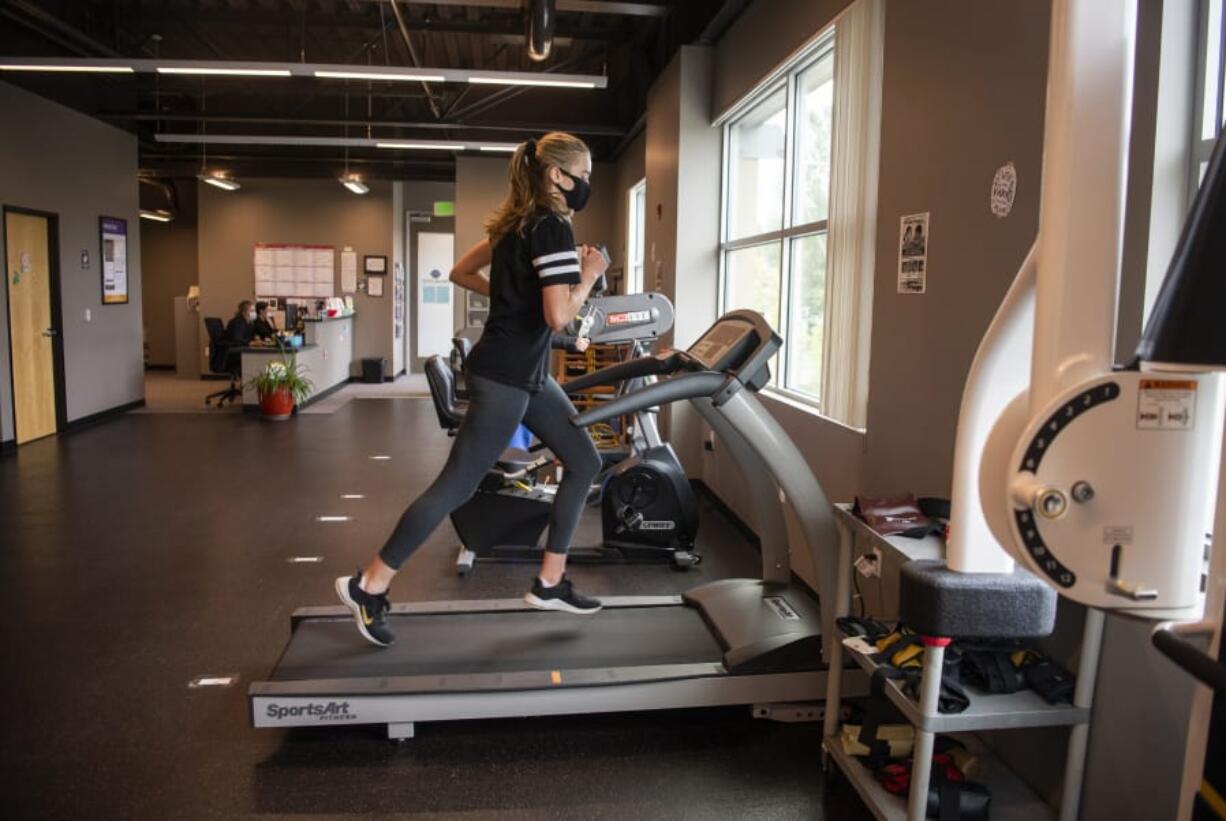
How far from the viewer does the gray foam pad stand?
6.18 ft

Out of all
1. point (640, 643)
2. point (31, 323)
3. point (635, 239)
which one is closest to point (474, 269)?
point (640, 643)

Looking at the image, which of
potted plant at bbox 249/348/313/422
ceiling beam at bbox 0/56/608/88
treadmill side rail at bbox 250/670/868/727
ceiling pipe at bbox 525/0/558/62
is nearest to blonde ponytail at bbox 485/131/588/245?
treadmill side rail at bbox 250/670/868/727

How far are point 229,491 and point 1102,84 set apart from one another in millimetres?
5995

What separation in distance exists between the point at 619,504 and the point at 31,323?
6150mm

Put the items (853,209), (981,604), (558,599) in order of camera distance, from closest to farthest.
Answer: (981,604), (558,599), (853,209)

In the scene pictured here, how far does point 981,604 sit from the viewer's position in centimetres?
189

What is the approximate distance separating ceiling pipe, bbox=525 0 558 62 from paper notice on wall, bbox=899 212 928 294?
355 centimetres

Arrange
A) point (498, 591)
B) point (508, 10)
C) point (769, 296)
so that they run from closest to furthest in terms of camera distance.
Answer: point (498, 591) < point (769, 296) < point (508, 10)

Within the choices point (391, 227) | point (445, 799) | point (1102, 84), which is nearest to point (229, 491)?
point (445, 799)

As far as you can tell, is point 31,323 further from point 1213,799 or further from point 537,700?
point 1213,799

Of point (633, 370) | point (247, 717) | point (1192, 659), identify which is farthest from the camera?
point (633, 370)

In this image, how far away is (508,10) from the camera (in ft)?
26.5

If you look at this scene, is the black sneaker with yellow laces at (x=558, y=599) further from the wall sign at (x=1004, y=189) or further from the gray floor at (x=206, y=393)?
the gray floor at (x=206, y=393)

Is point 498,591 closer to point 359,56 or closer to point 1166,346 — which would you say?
point 1166,346
